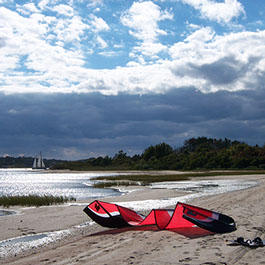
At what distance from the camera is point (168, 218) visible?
881 cm

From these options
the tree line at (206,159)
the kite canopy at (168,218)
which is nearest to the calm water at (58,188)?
the kite canopy at (168,218)

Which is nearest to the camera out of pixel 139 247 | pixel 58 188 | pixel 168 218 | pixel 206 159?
pixel 139 247

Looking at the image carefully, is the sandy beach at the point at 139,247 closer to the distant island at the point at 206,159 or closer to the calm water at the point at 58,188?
the calm water at the point at 58,188

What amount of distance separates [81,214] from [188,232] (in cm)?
650

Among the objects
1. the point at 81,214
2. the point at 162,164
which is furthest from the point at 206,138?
the point at 81,214

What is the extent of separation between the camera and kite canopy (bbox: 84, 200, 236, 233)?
7824 millimetres

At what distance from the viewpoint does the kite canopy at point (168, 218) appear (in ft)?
25.7

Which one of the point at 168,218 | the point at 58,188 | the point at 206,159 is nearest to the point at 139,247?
the point at 168,218

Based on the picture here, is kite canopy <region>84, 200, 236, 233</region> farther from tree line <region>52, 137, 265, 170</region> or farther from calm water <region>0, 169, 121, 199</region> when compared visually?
tree line <region>52, 137, 265, 170</region>

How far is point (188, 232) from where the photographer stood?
7938 mm

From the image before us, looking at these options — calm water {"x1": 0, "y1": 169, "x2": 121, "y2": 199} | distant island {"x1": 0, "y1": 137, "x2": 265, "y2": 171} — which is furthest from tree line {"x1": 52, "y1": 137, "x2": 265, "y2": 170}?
calm water {"x1": 0, "y1": 169, "x2": 121, "y2": 199}

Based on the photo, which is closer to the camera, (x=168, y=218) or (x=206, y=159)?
(x=168, y=218)

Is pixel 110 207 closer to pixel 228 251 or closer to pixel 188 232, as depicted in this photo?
pixel 188 232

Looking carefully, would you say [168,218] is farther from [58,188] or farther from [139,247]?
[58,188]
